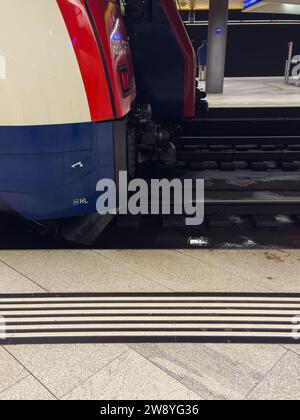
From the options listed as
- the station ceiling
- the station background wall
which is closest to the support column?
the station ceiling

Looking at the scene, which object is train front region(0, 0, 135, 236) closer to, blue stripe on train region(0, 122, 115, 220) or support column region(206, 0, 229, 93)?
blue stripe on train region(0, 122, 115, 220)

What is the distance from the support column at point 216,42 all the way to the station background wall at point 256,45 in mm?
8304

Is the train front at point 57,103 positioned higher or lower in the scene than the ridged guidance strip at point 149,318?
higher

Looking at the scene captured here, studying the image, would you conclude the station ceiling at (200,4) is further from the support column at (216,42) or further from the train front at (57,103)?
the train front at (57,103)

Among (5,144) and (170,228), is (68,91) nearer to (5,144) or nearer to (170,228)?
(5,144)

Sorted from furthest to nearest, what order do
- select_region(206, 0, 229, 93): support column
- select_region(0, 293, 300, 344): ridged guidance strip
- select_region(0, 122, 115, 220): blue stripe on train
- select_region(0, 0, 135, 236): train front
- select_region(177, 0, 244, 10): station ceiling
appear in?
1. select_region(177, 0, 244, 10): station ceiling
2. select_region(206, 0, 229, 93): support column
3. select_region(0, 122, 115, 220): blue stripe on train
4. select_region(0, 0, 135, 236): train front
5. select_region(0, 293, 300, 344): ridged guidance strip

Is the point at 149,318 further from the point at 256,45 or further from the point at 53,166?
the point at 256,45

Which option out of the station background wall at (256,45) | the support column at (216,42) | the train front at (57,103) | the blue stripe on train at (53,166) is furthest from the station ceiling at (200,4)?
the blue stripe on train at (53,166)

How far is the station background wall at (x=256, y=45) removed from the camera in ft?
65.1

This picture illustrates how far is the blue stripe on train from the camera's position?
2574mm

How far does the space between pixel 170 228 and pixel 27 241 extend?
4.42ft

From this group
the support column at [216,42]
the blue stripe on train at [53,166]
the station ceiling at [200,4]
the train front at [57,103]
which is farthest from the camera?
the station ceiling at [200,4]

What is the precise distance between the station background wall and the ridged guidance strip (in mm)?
19261

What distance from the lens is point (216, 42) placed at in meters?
11.8
